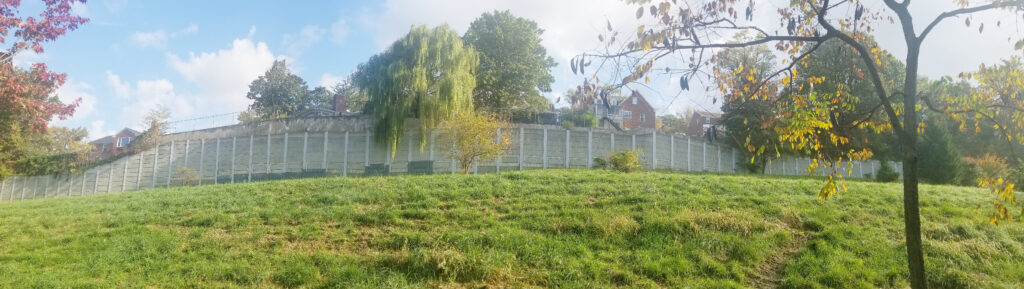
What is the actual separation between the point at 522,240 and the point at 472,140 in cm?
1071

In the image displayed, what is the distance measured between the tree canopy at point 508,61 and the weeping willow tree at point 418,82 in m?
7.10

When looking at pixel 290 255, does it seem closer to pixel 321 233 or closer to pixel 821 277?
pixel 321 233

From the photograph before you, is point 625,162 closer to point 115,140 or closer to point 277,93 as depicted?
point 277,93

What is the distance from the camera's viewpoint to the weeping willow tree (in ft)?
72.1

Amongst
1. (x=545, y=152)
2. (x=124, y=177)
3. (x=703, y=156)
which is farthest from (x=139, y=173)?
(x=703, y=156)

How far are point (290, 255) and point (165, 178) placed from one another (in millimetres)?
25180

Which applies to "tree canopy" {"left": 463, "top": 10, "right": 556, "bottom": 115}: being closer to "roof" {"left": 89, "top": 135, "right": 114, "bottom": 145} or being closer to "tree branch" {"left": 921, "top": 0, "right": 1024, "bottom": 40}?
"tree branch" {"left": 921, "top": 0, "right": 1024, "bottom": 40}

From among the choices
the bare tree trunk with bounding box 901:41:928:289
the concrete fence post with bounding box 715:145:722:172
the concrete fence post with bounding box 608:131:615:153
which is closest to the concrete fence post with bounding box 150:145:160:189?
the concrete fence post with bounding box 608:131:615:153

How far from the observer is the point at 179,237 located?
9258 millimetres

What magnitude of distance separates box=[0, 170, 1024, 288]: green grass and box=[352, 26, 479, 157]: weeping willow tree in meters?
9.51

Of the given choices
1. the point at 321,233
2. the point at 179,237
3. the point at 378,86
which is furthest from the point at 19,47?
the point at 378,86

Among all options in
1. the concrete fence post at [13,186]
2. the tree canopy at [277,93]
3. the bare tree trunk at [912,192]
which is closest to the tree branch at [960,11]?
the bare tree trunk at [912,192]

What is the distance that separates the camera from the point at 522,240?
819 centimetres

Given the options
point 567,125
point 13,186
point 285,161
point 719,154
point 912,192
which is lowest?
point 13,186
